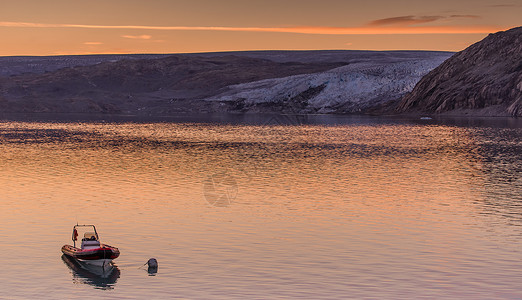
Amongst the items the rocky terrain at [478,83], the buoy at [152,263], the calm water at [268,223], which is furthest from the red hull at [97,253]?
the rocky terrain at [478,83]

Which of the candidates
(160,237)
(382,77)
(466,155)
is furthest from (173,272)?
(382,77)

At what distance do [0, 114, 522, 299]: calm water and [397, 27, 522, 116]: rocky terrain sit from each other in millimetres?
88922

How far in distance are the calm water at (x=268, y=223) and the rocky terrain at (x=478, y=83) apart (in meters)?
88.9

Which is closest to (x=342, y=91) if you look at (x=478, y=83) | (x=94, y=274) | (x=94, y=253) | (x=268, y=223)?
(x=478, y=83)

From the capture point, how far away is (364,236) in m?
31.1

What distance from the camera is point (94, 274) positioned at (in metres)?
26.0

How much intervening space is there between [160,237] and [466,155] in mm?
45577

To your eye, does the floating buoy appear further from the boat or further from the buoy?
the boat

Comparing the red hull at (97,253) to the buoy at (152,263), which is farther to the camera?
the red hull at (97,253)

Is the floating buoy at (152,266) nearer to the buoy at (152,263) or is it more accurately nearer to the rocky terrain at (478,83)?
the buoy at (152,263)

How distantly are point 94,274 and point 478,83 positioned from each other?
14414cm

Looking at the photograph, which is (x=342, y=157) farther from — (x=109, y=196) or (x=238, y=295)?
(x=238, y=295)

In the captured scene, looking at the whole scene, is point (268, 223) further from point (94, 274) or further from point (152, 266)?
point (94, 274)

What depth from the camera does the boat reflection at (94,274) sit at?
24.7m
